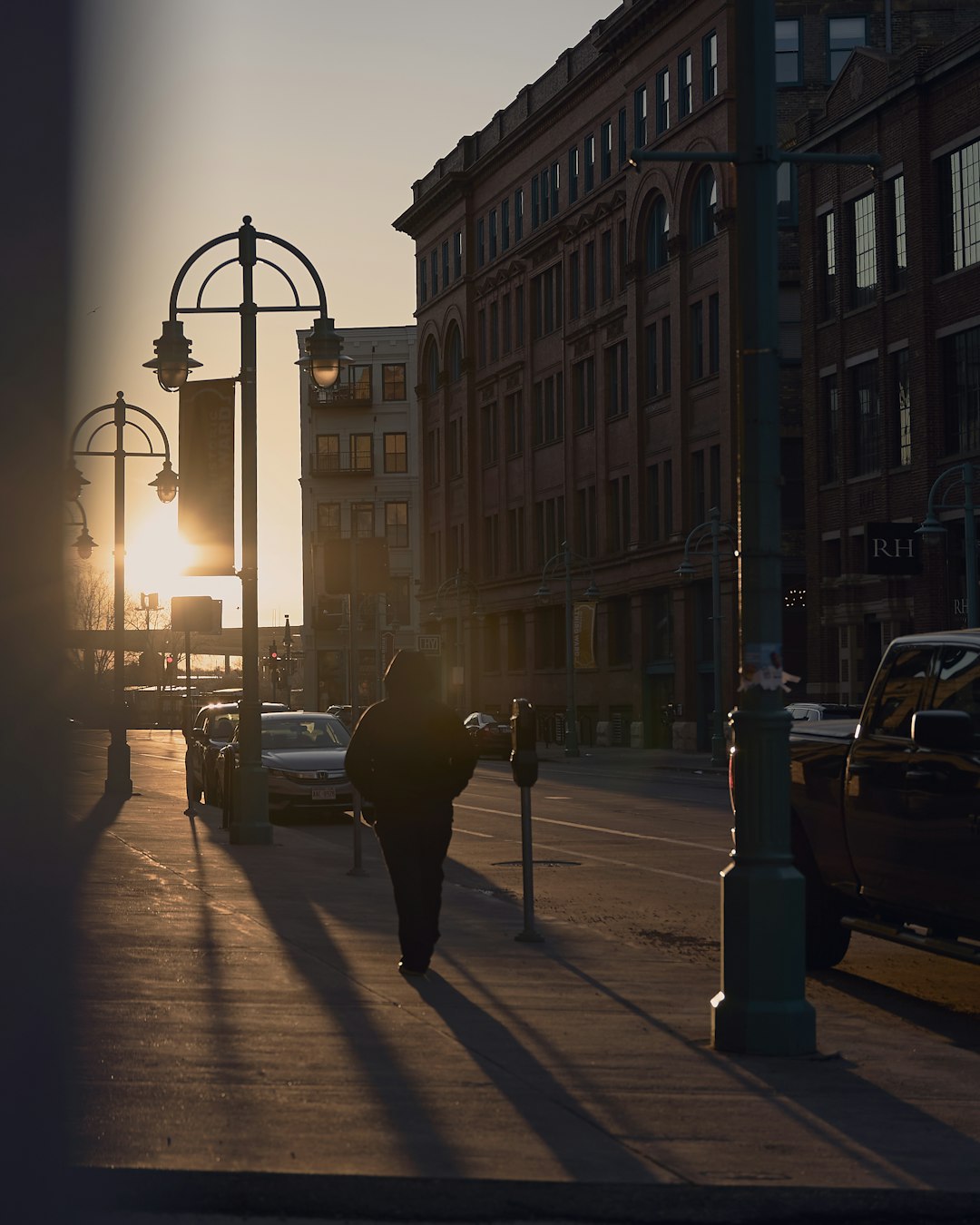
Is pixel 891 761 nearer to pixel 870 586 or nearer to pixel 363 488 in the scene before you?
pixel 870 586

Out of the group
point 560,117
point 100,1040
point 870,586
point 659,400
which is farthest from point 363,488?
point 100,1040

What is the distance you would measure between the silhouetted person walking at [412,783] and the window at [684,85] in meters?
51.7

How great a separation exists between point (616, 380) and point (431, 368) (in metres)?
23.0

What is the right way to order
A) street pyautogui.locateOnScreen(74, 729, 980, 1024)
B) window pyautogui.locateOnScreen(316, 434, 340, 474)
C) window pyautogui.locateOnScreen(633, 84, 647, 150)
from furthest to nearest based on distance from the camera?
window pyautogui.locateOnScreen(316, 434, 340, 474)
window pyautogui.locateOnScreen(633, 84, 647, 150)
street pyautogui.locateOnScreen(74, 729, 980, 1024)

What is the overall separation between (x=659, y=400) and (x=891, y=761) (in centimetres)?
5319

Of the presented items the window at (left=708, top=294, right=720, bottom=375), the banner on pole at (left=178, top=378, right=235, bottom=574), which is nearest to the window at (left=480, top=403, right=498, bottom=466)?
the window at (left=708, top=294, right=720, bottom=375)

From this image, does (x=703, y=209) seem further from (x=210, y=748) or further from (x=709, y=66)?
(x=210, y=748)

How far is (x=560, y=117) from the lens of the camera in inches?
2852

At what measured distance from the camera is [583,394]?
71188 millimetres

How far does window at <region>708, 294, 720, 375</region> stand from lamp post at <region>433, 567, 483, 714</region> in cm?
2143

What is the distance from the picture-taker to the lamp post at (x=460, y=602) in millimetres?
79062

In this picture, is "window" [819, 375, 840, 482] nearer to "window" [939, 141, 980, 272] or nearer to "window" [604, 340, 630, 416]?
"window" [939, 141, 980, 272]

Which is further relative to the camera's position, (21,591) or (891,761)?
(21,591)

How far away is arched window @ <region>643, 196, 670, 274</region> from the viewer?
63062mm
